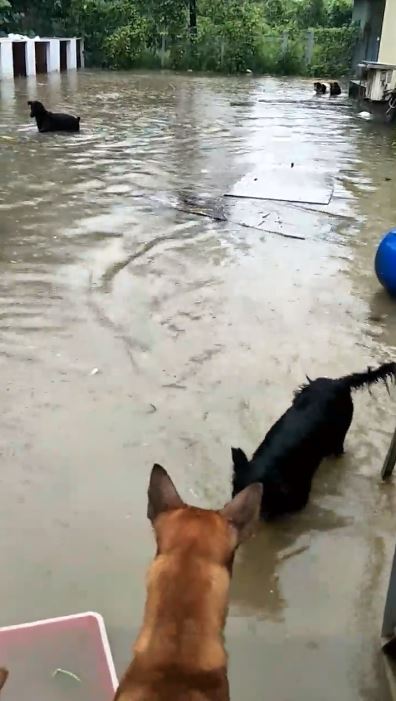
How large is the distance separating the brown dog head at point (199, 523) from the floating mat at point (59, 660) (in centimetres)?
82

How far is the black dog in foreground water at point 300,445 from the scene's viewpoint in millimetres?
3240

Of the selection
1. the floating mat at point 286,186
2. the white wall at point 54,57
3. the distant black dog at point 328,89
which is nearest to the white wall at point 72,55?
the white wall at point 54,57

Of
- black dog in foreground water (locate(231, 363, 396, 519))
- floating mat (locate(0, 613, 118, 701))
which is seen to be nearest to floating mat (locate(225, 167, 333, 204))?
black dog in foreground water (locate(231, 363, 396, 519))

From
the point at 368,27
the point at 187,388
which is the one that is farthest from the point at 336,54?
the point at 187,388

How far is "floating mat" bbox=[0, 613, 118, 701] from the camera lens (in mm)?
2389

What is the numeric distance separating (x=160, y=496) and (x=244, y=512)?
0.76ft

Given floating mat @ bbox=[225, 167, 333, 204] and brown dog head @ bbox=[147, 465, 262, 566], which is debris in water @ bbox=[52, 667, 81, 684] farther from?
floating mat @ bbox=[225, 167, 333, 204]

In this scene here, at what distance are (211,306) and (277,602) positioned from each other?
2949mm

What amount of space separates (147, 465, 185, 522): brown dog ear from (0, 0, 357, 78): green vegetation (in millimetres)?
29050

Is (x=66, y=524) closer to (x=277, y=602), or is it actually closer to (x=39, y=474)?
(x=39, y=474)

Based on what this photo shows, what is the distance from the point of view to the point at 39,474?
141 inches

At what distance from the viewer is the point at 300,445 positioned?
3.39 m

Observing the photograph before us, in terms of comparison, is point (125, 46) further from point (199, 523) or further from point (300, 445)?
point (199, 523)

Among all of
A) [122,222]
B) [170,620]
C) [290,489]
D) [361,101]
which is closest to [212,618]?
[170,620]
